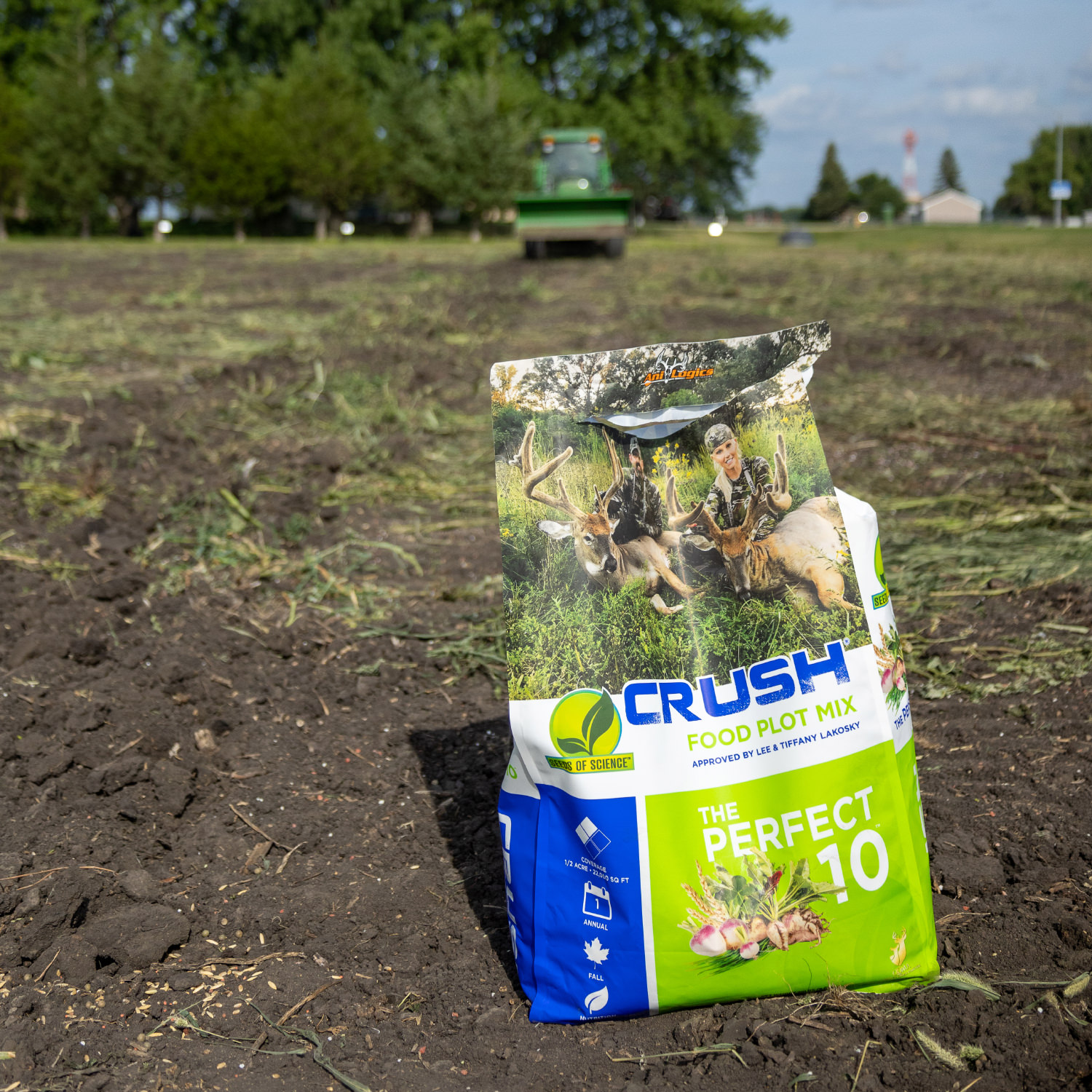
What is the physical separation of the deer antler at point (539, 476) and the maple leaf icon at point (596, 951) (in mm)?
697

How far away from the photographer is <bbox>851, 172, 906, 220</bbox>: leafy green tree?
108m

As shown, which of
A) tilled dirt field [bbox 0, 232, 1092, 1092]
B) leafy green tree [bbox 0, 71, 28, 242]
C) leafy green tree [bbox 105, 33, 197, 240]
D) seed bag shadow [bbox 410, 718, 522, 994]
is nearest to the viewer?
tilled dirt field [bbox 0, 232, 1092, 1092]

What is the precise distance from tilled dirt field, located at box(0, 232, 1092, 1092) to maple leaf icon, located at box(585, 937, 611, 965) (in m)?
0.13

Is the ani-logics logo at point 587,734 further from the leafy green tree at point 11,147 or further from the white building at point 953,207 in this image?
the white building at point 953,207

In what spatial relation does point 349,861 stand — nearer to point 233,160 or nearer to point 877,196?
point 233,160

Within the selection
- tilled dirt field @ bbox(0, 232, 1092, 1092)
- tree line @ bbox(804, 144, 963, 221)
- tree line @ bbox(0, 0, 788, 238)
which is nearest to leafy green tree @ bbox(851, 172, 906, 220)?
tree line @ bbox(804, 144, 963, 221)

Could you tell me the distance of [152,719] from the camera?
8.04 ft

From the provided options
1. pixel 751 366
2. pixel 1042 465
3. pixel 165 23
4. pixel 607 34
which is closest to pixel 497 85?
pixel 607 34

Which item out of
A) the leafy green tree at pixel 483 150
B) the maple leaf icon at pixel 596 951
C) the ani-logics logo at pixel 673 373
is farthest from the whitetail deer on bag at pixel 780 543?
the leafy green tree at pixel 483 150

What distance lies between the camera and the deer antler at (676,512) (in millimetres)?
Answer: 1663

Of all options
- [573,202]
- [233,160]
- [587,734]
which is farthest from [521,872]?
[233,160]

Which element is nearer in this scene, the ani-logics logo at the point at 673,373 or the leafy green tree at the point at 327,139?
the ani-logics logo at the point at 673,373

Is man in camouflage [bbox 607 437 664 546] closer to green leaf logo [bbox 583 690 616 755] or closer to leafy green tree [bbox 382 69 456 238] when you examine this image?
green leaf logo [bbox 583 690 616 755]

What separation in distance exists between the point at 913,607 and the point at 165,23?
46709mm
